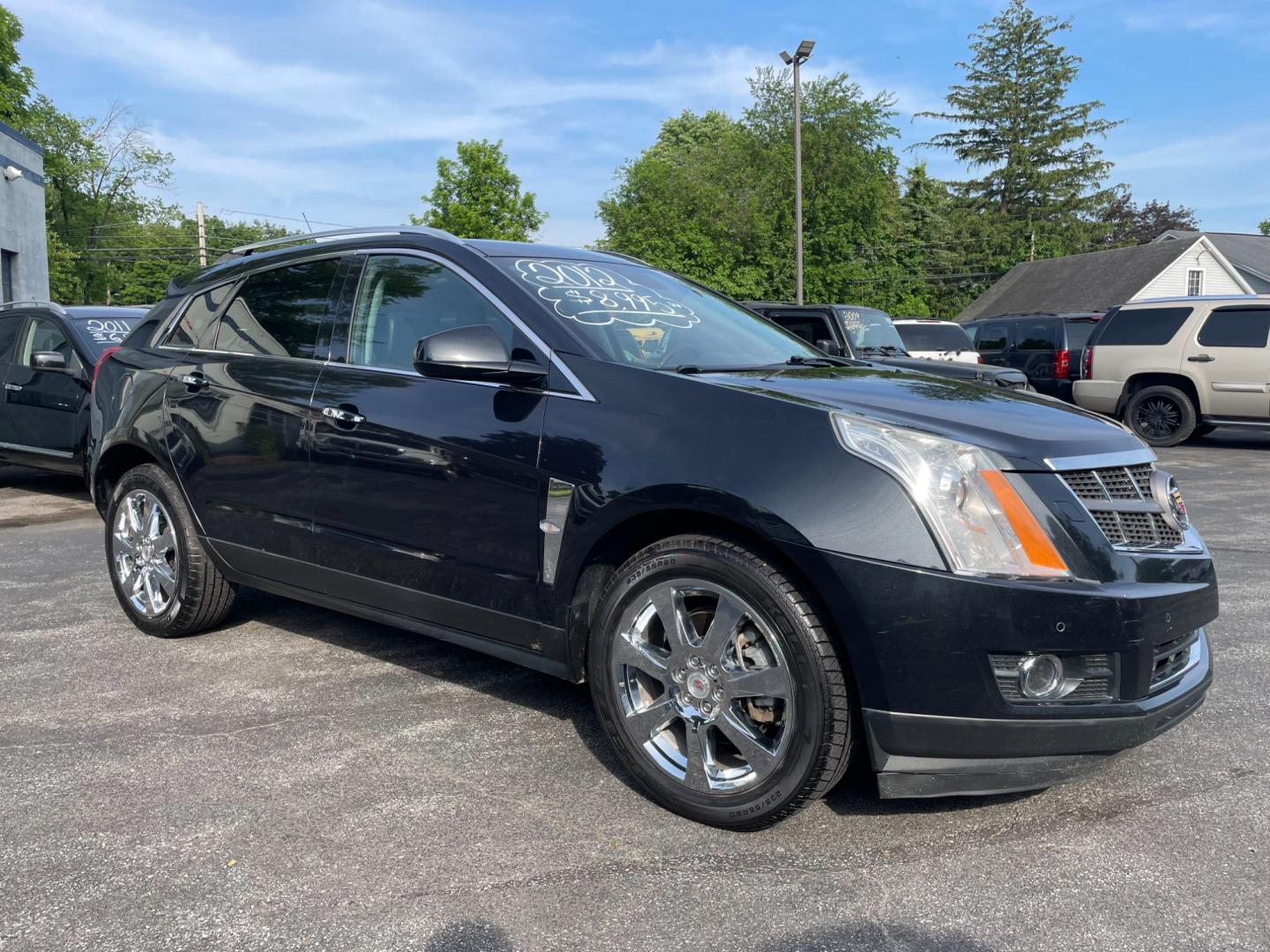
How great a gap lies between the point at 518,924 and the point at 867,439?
1.50 metres

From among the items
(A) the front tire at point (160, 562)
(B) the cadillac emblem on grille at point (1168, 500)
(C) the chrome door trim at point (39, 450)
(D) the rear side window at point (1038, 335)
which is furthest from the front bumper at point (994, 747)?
(D) the rear side window at point (1038, 335)

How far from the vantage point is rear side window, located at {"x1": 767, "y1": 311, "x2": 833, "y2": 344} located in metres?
13.1

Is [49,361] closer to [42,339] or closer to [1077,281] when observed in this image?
[42,339]

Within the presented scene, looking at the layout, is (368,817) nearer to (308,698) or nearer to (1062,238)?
(308,698)

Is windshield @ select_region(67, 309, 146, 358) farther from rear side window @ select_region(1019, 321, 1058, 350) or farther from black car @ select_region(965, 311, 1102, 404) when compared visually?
rear side window @ select_region(1019, 321, 1058, 350)

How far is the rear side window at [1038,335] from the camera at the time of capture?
19688mm

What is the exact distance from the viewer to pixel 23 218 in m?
23.6

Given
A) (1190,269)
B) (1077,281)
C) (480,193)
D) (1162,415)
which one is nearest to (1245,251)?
(1190,269)

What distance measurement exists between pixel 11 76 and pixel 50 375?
149 ft

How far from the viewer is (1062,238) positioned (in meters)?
64.2

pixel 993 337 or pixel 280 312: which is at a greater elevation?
pixel 993 337

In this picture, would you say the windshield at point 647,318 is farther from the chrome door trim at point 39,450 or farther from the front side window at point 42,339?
the front side window at point 42,339

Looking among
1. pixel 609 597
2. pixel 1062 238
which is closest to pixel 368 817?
pixel 609 597

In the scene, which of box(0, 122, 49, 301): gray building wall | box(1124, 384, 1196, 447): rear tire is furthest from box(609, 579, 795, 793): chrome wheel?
box(0, 122, 49, 301): gray building wall
